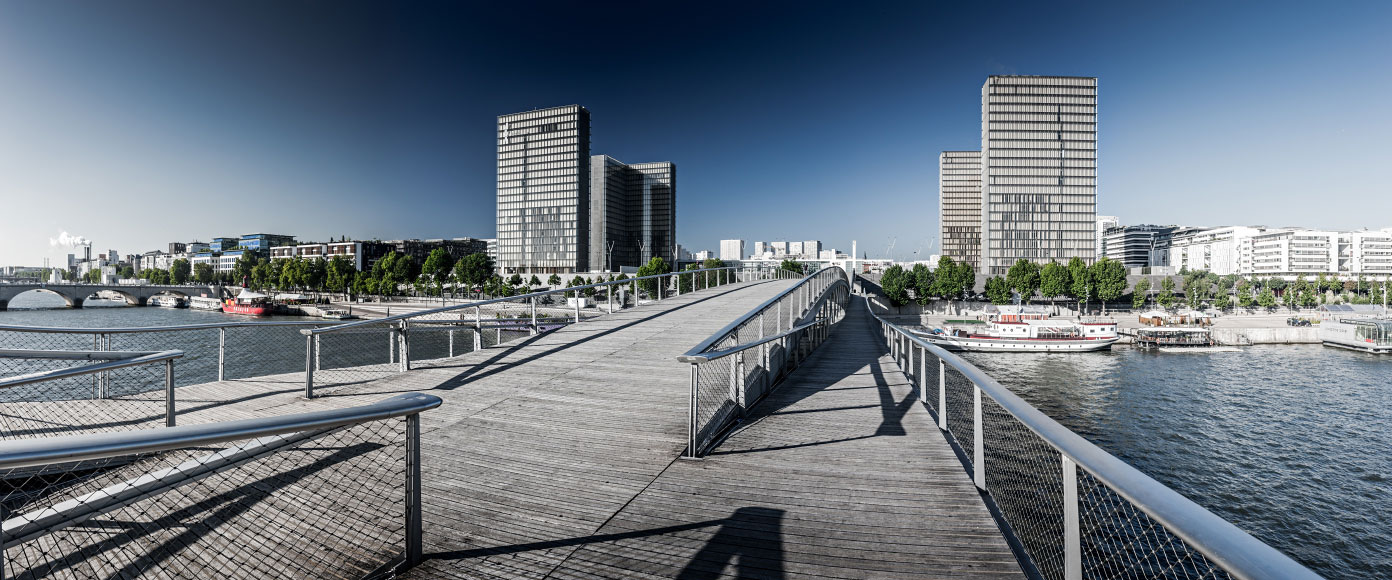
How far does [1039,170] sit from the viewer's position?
88.2 m

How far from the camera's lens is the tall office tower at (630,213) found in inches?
4727

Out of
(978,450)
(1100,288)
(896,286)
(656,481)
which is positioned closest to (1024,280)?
(1100,288)

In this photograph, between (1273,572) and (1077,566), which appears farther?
(1077,566)

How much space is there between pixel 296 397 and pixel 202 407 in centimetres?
91

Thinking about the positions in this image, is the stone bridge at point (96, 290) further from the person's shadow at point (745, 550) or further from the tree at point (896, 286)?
the tree at point (896, 286)

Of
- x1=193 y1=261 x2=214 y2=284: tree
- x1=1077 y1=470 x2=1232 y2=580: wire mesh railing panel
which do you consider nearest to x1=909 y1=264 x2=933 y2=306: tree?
x1=1077 y1=470 x2=1232 y2=580: wire mesh railing panel

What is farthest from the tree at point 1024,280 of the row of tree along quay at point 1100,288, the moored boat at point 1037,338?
the moored boat at point 1037,338

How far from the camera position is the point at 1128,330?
52938 millimetres

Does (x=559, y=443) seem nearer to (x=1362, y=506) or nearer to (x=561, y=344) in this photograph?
(x=561, y=344)

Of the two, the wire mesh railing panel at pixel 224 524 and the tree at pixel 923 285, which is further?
the tree at pixel 923 285

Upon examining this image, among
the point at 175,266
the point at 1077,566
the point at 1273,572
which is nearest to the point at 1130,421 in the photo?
the point at 1077,566

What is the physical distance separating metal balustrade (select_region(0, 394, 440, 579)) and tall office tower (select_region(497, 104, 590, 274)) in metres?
99.4

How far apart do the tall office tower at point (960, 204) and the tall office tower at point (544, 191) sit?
285ft

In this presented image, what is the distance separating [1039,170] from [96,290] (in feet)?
483
